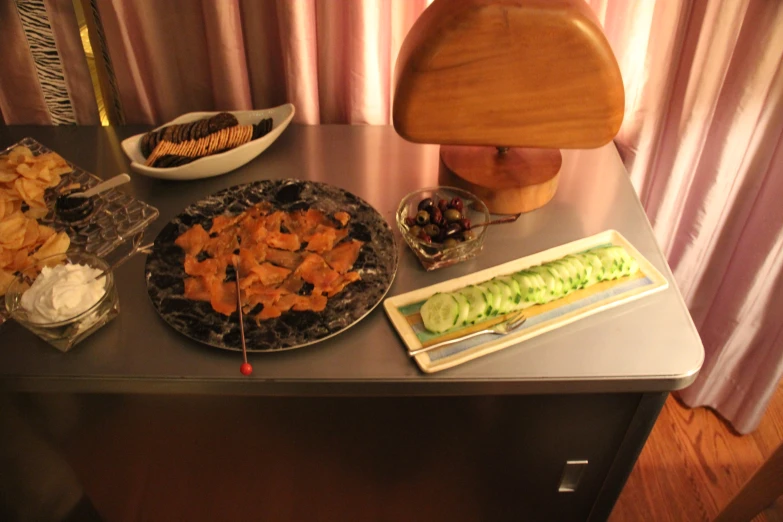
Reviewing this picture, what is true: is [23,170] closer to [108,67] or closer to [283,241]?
[108,67]

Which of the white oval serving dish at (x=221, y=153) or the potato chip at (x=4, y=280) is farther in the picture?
the white oval serving dish at (x=221, y=153)

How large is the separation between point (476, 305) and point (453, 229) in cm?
13

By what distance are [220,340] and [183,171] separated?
14.1 inches

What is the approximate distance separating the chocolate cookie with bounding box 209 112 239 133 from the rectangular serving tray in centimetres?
47

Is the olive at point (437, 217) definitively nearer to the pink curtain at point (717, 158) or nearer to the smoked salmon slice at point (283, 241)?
the smoked salmon slice at point (283, 241)

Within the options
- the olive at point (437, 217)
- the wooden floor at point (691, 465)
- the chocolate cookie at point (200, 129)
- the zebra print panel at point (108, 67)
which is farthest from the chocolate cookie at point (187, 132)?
the wooden floor at point (691, 465)

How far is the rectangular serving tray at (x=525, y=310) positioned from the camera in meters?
0.81

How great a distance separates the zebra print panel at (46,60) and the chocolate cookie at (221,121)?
331 millimetres

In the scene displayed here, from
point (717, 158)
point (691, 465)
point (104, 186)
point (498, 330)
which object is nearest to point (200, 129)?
point (104, 186)

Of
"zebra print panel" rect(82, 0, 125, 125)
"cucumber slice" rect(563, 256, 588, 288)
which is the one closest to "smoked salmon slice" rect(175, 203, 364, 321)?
"cucumber slice" rect(563, 256, 588, 288)

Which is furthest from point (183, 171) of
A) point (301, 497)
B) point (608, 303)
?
point (608, 303)

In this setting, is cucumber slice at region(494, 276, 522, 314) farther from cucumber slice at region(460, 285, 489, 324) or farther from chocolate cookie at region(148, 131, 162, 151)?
chocolate cookie at region(148, 131, 162, 151)

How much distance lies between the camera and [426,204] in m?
0.96

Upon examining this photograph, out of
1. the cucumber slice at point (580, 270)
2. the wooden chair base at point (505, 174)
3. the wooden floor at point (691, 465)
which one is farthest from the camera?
the wooden floor at point (691, 465)
